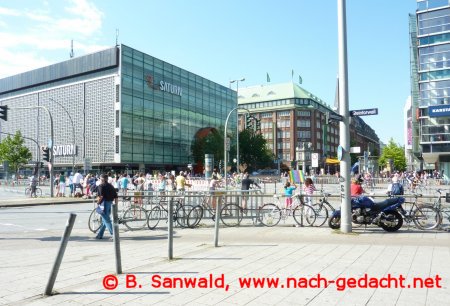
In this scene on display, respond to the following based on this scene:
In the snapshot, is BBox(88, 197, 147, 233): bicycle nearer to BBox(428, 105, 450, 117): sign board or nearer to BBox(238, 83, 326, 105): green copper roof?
BBox(428, 105, 450, 117): sign board

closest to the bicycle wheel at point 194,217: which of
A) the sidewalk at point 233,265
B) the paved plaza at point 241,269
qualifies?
the sidewalk at point 233,265

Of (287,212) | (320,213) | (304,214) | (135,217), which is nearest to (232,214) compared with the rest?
(287,212)

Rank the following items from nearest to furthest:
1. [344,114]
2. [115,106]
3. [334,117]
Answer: [334,117] < [344,114] < [115,106]

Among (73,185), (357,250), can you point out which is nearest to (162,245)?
(357,250)

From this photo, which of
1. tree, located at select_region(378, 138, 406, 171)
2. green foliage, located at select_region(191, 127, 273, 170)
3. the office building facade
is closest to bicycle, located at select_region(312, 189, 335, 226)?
green foliage, located at select_region(191, 127, 273, 170)

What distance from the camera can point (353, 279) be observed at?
6105mm

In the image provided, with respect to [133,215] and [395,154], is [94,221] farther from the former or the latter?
[395,154]

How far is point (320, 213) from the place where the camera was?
12.9m

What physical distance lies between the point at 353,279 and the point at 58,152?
6937 cm

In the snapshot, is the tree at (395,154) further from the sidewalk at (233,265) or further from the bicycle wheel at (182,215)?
the sidewalk at (233,265)

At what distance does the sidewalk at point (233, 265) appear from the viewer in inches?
206

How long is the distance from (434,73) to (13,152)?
201 ft

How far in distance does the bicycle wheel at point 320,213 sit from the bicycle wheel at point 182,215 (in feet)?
13.3

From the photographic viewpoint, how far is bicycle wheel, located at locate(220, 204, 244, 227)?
1349cm
